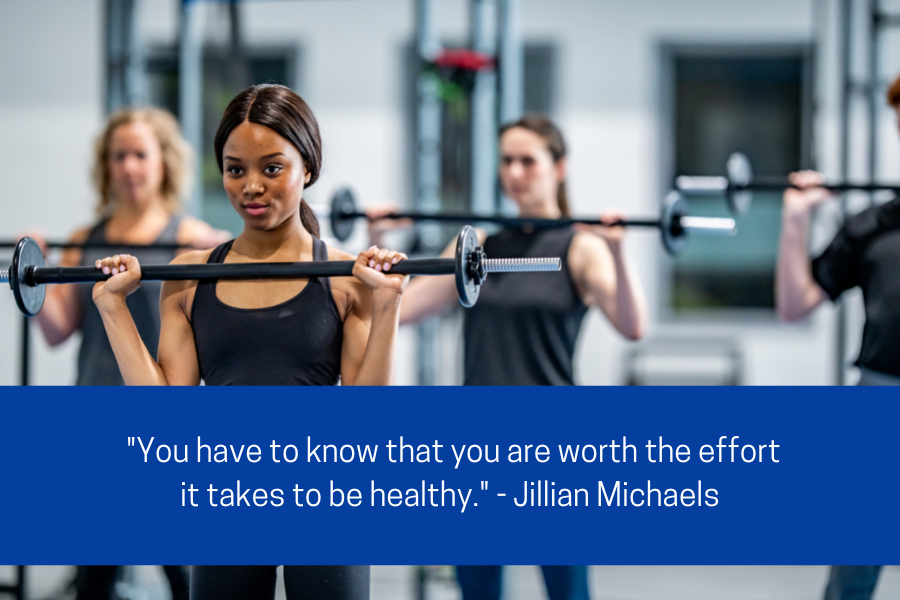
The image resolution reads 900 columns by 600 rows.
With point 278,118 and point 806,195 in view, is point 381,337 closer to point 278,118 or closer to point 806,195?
point 278,118

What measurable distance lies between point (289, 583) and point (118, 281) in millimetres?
471

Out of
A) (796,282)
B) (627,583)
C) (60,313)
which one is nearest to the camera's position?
(796,282)

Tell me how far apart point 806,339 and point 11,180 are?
13.5 feet

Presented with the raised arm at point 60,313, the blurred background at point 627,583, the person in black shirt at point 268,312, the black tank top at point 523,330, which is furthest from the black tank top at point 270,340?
the blurred background at point 627,583

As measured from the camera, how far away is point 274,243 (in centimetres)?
132

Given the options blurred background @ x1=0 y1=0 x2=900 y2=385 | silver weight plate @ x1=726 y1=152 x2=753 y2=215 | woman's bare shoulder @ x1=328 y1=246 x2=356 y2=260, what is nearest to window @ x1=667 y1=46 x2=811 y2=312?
blurred background @ x1=0 y1=0 x2=900 y2=385

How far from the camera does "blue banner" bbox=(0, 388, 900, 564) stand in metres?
1.21

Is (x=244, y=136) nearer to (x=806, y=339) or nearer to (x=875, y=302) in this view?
(x=875, y=302)

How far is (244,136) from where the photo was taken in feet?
4.01

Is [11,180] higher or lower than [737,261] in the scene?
higher

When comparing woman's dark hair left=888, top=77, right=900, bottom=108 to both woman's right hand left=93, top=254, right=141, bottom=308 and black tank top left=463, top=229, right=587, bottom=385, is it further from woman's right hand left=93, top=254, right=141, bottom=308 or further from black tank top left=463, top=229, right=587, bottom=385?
woman's right hand left=93, top=254, right=141, bottom=308

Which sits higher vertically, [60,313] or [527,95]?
[527,95]

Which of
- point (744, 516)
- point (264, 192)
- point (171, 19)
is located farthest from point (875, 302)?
point (171, 19)

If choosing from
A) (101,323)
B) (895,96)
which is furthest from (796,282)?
(101,323)
